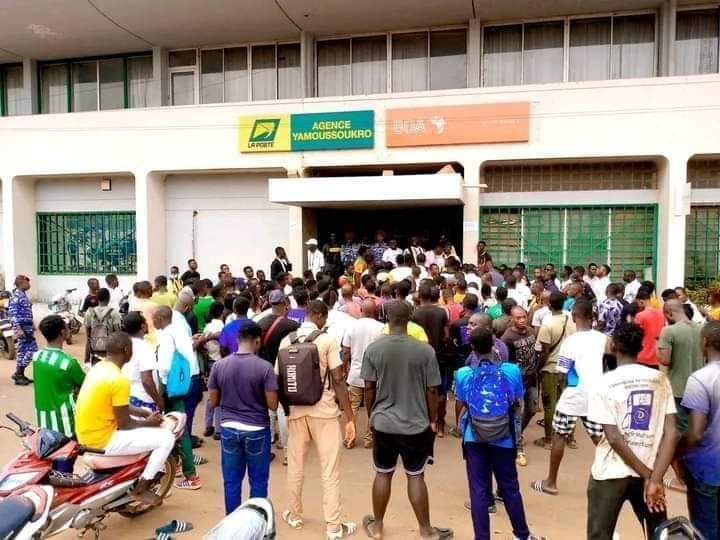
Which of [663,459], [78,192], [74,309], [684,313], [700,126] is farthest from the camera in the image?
[78,192]

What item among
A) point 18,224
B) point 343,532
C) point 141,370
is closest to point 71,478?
point 141,370

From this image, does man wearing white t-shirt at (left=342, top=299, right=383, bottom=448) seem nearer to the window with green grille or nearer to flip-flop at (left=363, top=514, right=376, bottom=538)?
flip-flop at (left=363, top=514, right=376, bottom=538)

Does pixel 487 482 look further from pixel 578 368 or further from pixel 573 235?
pixel 573 235

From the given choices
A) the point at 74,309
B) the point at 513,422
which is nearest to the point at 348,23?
the point at 74,309

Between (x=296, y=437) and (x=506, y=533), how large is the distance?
1.70 m

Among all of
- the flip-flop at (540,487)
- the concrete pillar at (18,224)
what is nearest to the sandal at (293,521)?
the flip-flop at (540,487)

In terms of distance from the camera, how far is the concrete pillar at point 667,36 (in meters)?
13.3

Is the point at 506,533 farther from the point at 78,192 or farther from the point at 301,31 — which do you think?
the point at 78,192

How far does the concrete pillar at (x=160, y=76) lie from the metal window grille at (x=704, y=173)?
45.8ft

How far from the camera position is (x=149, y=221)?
15391mm

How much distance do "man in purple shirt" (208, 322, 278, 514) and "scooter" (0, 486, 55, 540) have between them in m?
1.11

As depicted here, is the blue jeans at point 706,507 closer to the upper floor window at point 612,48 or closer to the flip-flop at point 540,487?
the flip-flop at point 540,487

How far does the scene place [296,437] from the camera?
4.26 m

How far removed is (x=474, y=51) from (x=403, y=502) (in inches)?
491
